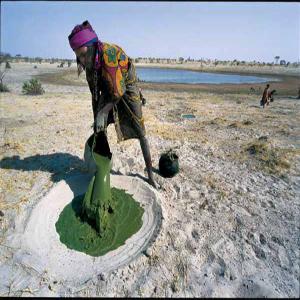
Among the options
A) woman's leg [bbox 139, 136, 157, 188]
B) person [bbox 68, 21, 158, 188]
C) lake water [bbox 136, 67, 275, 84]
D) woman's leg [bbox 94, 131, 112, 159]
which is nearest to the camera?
person [bbox 68, 21, 158, 188]

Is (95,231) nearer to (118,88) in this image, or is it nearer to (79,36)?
(118,88)

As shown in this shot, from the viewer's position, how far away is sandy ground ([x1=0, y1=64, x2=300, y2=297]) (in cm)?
262

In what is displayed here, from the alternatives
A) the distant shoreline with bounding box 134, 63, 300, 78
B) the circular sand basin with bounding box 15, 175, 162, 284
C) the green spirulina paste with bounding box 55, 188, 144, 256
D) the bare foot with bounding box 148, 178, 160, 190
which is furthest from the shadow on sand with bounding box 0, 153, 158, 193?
the distant shoreline with bounding box 134, 63, 300, 78

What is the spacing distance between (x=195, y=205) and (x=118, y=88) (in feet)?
5.20

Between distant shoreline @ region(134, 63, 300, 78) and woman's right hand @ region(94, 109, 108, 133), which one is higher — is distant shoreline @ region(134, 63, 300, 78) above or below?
above

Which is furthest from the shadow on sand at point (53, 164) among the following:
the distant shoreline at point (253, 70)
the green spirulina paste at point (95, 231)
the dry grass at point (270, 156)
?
the distant shoreline at point (253, 70)

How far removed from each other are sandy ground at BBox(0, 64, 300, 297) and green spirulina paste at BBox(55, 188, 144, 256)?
34 centimetres

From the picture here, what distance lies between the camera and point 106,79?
10.5 feet

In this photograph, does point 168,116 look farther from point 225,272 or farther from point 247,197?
point 225,272

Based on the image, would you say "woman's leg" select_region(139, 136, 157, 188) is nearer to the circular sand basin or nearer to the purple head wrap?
the circular sand basin

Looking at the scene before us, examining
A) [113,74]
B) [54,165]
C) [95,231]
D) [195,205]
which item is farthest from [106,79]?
[54,165]

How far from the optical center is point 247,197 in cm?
374

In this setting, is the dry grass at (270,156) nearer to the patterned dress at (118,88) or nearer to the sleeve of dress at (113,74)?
the patterned dress at (118,88)

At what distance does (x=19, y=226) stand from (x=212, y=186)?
2.32 meters
